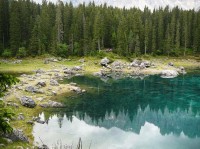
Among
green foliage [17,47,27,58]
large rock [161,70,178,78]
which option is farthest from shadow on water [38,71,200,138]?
green foliage [17,47,27,58]

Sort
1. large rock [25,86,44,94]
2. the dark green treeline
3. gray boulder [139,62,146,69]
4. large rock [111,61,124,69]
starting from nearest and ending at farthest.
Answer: large rock [25,86,44,94]
large rock [111,61,124,69]
gray boulder [139,62,146,69]
the dark green treeline

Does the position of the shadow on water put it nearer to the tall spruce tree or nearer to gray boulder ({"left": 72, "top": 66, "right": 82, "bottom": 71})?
gray boulder ({"left": 72, "top": 66, "right": 82, "bottom": 71})

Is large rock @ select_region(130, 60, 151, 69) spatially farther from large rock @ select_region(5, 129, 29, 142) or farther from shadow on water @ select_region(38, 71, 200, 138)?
large rock @ select_region(5, 129, 29, 142)

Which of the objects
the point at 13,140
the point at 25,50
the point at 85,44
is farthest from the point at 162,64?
the point at 13,140

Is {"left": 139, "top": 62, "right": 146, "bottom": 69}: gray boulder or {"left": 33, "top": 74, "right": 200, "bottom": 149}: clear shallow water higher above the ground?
{"left": 139, "top": 62, "right": 146, "bottom": 69}: gray boulder

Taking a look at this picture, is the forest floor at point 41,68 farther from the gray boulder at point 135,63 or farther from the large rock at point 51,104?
the gray boulder at point 135,63

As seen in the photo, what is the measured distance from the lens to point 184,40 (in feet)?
429

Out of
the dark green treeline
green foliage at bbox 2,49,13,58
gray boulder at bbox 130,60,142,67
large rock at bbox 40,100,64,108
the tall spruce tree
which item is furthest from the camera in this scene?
the dark green treeline

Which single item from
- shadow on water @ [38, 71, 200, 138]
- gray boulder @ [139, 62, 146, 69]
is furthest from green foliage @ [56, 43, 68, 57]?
shadow on water @ [38, 71, 200, 138]

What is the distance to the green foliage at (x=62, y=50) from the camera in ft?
353

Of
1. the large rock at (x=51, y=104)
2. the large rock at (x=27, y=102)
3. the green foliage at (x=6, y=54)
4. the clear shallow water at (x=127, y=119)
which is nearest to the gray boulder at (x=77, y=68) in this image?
the clear shallow water at (x=127, y=119)

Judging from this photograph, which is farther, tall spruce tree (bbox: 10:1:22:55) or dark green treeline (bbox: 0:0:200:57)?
dark green treeline (bbox: 0:0:200:57)

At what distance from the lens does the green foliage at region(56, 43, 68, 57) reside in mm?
107500

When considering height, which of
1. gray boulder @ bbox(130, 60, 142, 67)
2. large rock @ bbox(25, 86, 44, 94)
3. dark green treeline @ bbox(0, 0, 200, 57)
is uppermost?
dark green treeline @ bbox(0, 0, 200, 57)
